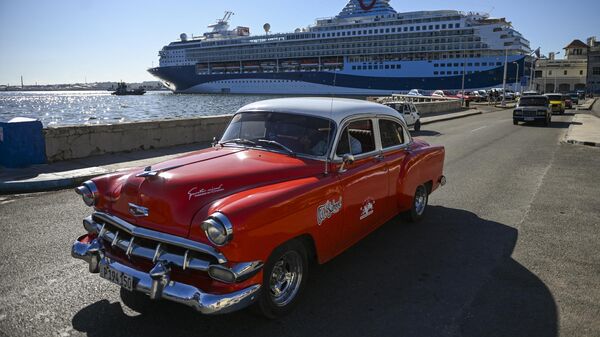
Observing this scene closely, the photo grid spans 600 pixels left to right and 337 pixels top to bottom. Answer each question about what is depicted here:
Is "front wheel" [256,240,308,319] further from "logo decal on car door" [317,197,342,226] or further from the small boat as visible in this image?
the small boat

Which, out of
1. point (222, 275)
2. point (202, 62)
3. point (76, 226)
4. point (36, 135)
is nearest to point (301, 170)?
point (222, 275)

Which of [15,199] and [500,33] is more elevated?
[500,33]

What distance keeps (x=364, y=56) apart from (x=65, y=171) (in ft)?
276

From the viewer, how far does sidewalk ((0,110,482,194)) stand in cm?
779

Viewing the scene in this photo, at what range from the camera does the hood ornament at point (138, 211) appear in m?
3.41

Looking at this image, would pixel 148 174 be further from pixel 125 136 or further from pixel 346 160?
pixel 125 136

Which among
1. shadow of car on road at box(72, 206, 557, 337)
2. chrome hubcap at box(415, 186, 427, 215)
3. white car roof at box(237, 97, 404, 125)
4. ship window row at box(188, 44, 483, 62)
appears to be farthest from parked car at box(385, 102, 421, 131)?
ship window row at box(188, 44, 483, 62)

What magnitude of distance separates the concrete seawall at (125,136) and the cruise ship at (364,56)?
58279 millimetres

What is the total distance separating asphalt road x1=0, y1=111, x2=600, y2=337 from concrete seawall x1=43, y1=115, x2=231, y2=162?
2.79m

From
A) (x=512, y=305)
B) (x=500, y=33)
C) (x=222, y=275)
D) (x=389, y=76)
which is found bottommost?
(x=512, y=305)

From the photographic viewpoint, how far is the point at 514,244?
5387mm

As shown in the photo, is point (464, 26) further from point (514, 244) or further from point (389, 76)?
point (514, 244)

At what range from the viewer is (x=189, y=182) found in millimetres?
3463

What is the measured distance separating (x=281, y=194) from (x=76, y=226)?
3691 mm
